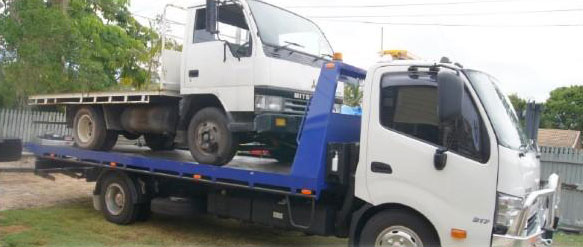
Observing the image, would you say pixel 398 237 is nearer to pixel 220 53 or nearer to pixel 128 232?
pixel 220 53

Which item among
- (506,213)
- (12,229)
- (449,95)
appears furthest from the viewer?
(12,229)

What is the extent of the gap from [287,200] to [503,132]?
2.49m

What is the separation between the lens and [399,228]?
5.48 m

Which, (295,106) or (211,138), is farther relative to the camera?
(211,138)

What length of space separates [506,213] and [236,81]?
3597 millimetres

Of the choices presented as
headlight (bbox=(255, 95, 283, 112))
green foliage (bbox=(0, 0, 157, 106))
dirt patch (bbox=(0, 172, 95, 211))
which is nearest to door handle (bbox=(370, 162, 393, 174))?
headlight (bbox=(255, 95, 283, 112))

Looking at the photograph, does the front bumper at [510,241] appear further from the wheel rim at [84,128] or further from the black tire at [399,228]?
the wheel rim at [84,128]

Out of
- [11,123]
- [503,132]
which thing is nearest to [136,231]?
[503,132]

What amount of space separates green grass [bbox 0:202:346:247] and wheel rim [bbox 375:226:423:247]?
2.36 metres

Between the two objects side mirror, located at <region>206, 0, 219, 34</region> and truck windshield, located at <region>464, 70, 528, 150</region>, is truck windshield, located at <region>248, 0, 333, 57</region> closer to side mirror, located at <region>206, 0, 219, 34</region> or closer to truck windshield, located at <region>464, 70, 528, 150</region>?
side mirror, located at <region>206, 0, 219, 34</region>

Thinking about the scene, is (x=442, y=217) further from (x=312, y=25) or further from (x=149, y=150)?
(x=149, y=150)

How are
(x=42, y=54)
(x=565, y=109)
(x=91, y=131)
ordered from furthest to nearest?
(x=565, y=109) < (x=42, y=54) < (x=91, y=131)

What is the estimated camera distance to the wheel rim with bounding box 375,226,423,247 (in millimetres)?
5367

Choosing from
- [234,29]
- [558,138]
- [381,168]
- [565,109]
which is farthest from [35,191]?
[565,109]
